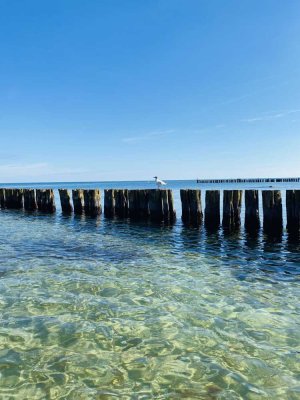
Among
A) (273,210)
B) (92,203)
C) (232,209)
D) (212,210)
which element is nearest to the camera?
(273,210)

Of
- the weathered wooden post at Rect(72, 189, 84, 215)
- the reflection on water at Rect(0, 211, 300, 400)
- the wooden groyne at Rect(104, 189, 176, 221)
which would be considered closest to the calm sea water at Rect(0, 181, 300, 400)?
the reflection on water at Rect(0, 211, 300, 400)

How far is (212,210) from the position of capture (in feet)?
48.8

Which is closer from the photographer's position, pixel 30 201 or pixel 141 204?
pixel 141 204

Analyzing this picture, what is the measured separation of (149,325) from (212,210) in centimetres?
1034

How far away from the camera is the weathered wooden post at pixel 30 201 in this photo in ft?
77.4

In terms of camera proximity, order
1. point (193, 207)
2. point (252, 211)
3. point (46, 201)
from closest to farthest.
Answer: point (252, 211) < point (193, 207) < point (46, 201)

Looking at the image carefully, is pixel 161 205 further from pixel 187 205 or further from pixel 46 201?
pixel 46 201

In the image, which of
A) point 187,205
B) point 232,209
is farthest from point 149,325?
point 187,205

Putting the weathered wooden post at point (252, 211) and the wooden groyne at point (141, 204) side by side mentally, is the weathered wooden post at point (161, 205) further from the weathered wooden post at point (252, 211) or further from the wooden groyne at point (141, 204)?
the weathered wooden post at point (252, 211)

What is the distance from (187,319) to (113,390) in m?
1.98

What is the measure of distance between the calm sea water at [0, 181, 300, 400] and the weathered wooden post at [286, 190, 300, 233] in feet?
10.7

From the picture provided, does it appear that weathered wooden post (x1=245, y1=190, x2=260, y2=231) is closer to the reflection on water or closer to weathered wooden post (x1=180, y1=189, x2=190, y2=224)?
weathered wooden post (x1=180, y1=189, x2=190, y2=224)

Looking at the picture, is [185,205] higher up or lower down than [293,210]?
higher up

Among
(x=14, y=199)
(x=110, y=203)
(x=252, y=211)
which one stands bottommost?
(x=252, y=211)
